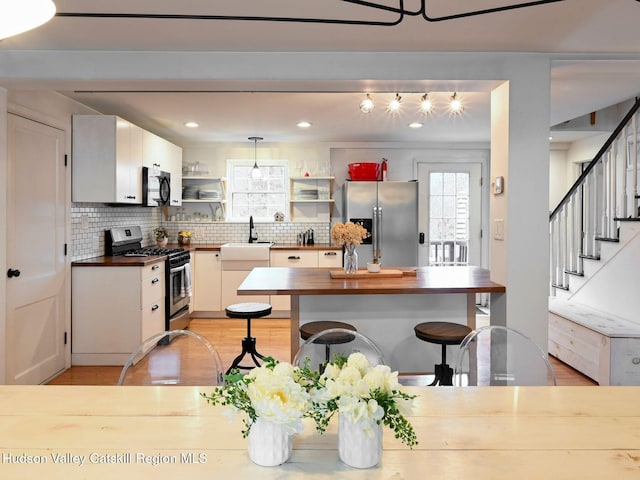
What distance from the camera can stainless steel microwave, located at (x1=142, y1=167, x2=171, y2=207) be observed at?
4.68m

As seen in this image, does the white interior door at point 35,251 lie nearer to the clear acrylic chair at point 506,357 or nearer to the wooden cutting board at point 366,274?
the wooden cutting board at point 366,274

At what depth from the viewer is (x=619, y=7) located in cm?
219

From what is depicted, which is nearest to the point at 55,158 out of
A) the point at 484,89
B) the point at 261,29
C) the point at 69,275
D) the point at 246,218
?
the point at 69,275

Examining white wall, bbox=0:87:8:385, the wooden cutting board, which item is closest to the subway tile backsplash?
white wall, bbox=0:87:8:385

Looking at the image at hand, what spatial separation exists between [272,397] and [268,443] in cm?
14

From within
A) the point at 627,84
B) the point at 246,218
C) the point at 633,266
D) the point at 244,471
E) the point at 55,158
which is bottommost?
the point at 244,471

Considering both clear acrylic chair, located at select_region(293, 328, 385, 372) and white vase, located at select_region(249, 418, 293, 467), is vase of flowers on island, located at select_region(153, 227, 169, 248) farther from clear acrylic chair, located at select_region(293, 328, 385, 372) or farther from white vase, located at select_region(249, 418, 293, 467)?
white vase, located at select_region(249, 418, 293, 467)

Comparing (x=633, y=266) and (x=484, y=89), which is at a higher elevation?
(x=484, y=89)

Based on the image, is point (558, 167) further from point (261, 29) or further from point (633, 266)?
point (261, 29)

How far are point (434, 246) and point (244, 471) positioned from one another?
5.60 m

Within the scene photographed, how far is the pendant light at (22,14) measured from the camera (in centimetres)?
79

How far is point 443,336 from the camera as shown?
9.14 feet

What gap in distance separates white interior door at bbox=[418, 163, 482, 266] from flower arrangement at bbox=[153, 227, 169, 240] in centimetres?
341

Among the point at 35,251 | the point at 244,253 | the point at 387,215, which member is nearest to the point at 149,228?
the point at 244,253
